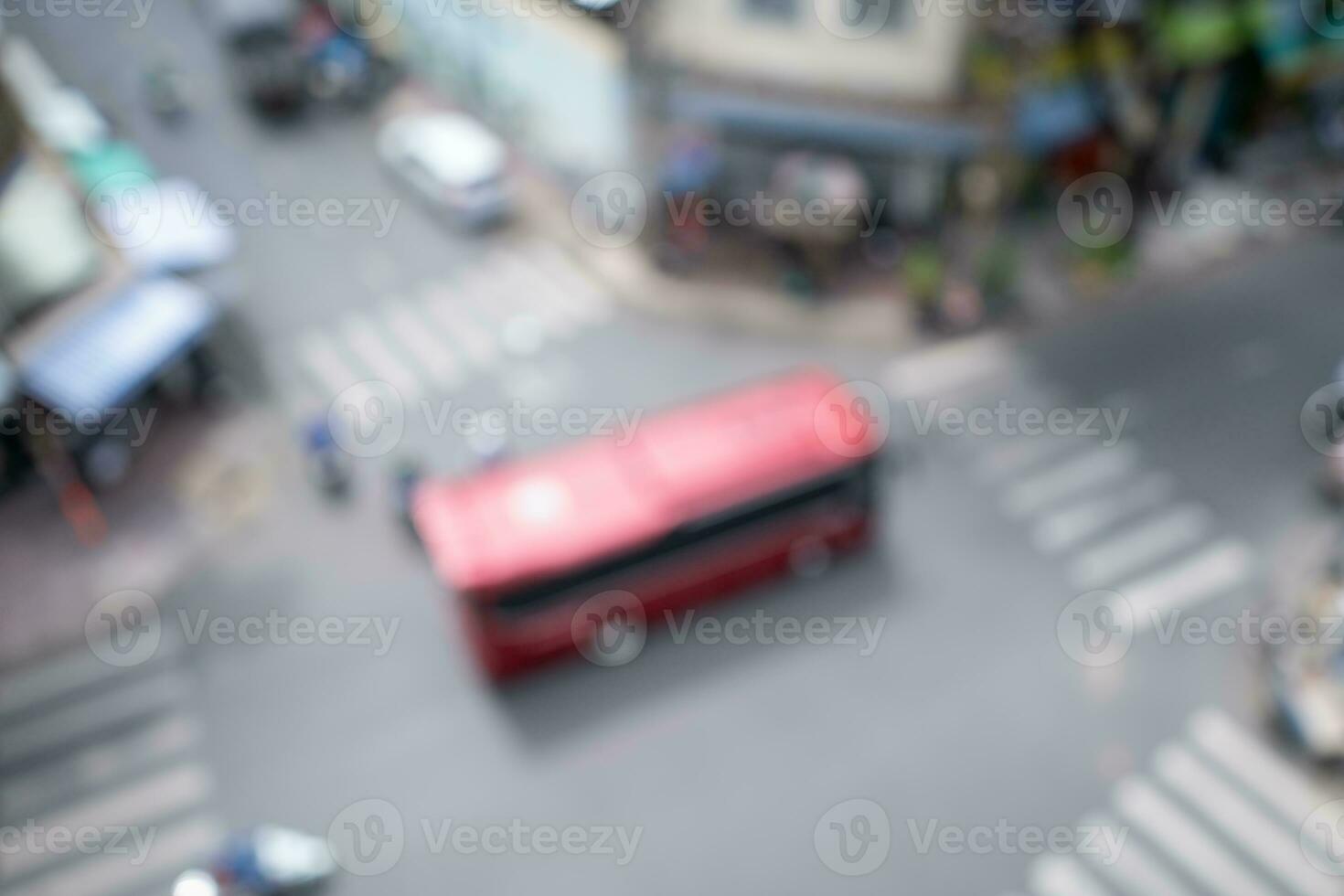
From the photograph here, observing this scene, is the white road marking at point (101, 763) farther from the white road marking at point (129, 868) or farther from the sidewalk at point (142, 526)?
the sidewalk at point (142, 526)

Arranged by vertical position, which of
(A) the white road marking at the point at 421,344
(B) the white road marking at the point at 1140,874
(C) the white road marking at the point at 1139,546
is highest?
(A) the white road marking at the point at 421,344

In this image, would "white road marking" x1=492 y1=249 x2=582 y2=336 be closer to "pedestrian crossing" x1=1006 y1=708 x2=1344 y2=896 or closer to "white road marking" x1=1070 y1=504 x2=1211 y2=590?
"white road marking" x1=1070 y1=504 x2=1211 y2=590

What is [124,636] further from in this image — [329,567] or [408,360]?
[408,360]

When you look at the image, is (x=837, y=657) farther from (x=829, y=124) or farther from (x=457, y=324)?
(x=829, y=124)

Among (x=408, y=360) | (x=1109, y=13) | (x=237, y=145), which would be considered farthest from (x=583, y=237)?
(x=1109, y=13)

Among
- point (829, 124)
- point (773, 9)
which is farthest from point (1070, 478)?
point (773, 9)

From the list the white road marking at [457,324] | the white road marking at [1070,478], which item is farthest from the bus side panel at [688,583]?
the white road marking at [457,324]

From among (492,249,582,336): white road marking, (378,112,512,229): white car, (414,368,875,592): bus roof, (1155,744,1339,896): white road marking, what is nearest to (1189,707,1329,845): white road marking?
(1155,744,1339,896): white road marking
